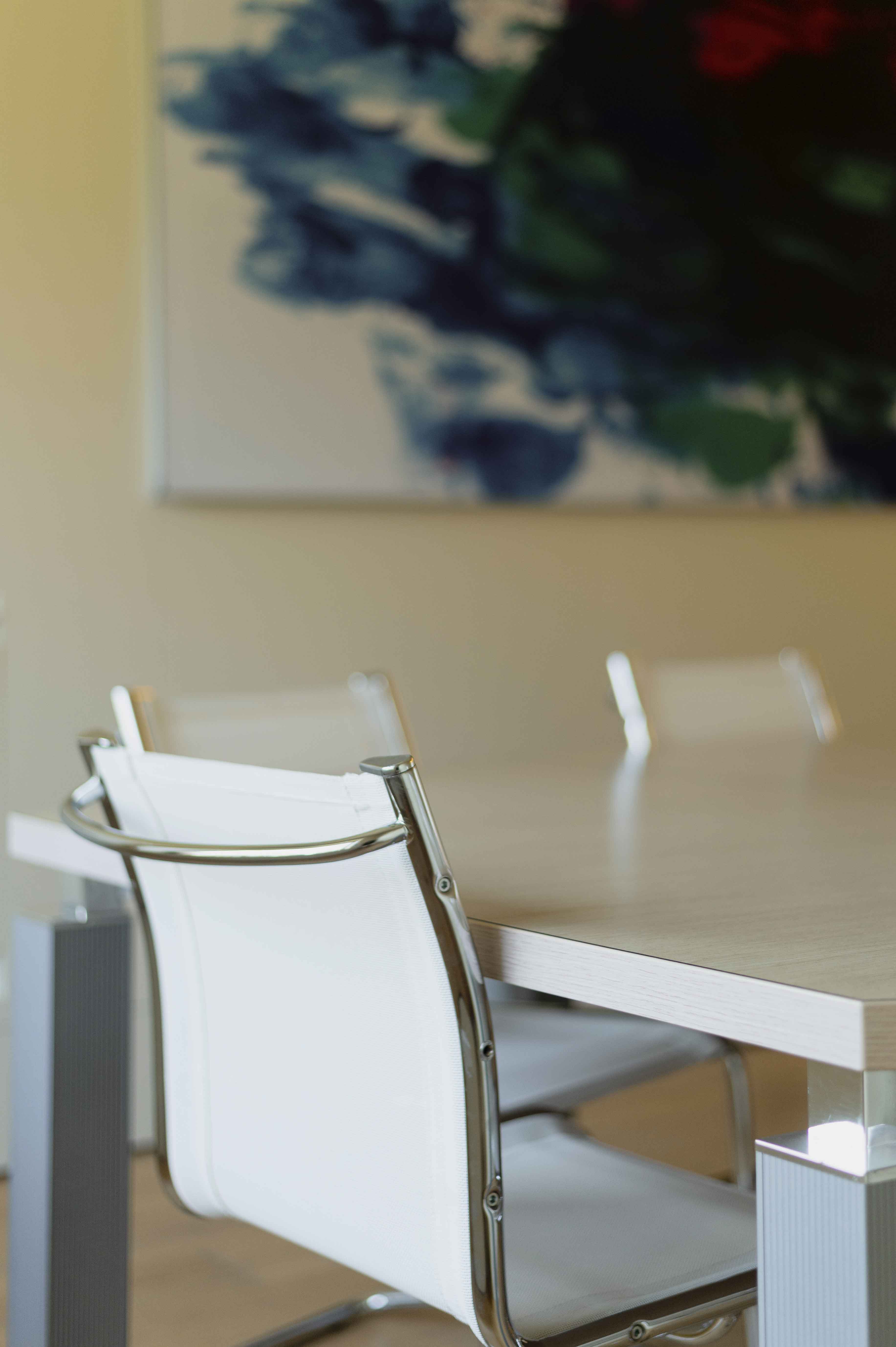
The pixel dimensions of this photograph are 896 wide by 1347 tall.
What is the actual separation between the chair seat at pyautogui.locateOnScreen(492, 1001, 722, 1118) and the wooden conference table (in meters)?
0.27

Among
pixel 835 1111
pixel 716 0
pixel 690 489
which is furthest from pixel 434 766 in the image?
pixel 716 0

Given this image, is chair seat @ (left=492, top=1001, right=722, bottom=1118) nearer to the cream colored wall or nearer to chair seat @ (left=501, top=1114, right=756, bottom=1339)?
chair seat @ (left=501, top=1114, right=756, bottom=1339)

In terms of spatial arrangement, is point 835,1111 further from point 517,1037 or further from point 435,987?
point 517,1037

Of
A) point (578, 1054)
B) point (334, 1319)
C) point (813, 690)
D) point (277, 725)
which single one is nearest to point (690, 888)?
point (578, 1054)

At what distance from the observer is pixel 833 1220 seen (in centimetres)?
84

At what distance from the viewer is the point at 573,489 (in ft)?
10.9

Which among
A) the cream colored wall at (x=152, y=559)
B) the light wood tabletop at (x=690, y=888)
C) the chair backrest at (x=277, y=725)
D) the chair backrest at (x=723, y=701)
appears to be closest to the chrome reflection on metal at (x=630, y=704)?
the chair backrest at (x=723, y=701)

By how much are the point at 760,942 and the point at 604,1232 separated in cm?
38

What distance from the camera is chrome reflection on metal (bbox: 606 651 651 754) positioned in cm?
232

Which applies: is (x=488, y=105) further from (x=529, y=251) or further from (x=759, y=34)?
(x=759, y=34)

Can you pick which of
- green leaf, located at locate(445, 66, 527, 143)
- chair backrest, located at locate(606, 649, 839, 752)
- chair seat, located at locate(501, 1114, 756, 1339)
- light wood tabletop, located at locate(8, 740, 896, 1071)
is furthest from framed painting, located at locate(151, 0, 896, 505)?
chair seat, located at locate(501, 1114, 756, 1339)

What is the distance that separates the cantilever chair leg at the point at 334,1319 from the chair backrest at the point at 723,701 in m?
0.87

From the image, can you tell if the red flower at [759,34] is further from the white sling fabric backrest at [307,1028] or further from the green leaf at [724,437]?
the white sling fabric backrest at [307,1028]

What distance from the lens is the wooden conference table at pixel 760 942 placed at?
0.83 metres
